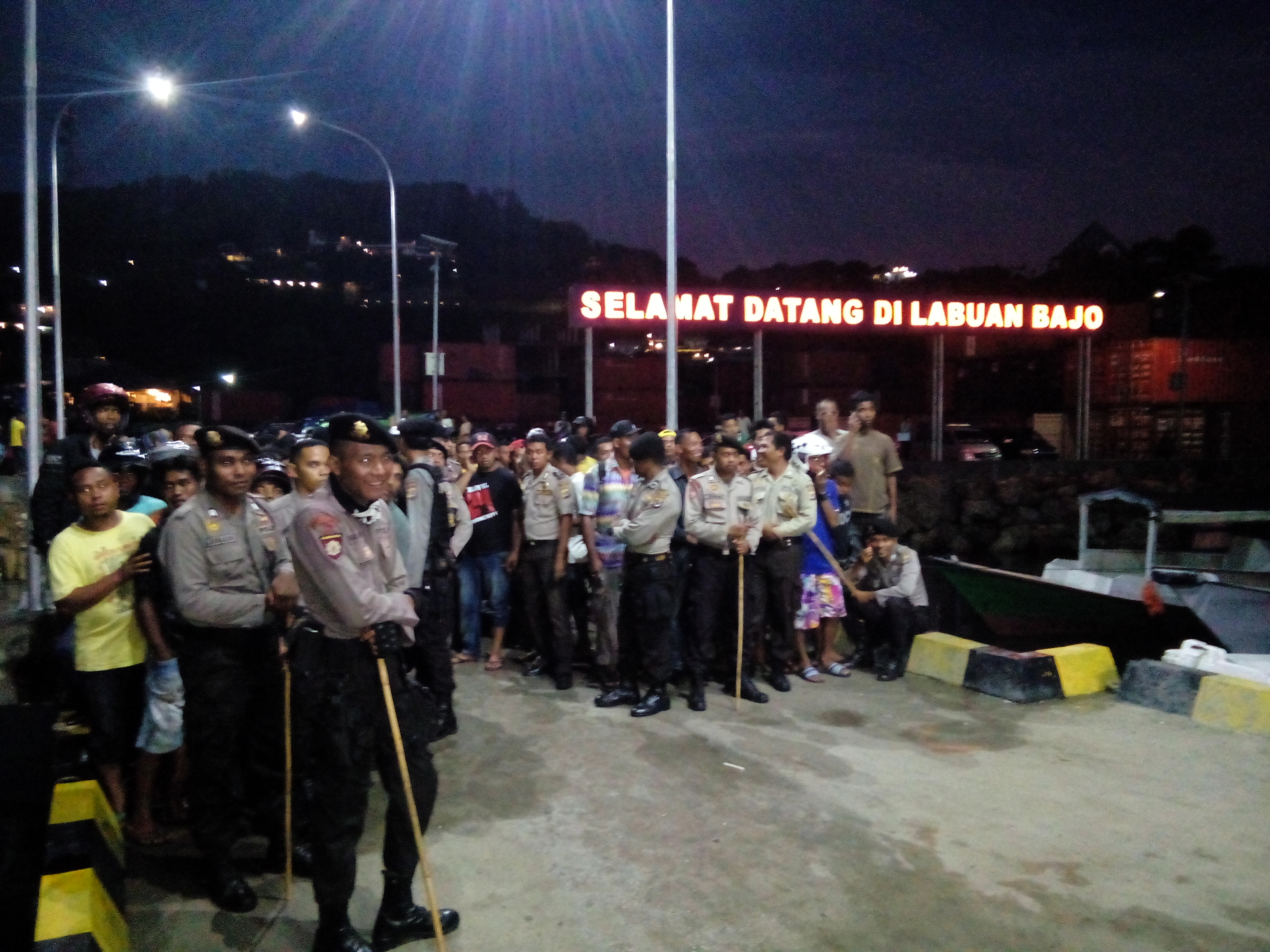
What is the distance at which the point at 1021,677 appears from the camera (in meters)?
6.67

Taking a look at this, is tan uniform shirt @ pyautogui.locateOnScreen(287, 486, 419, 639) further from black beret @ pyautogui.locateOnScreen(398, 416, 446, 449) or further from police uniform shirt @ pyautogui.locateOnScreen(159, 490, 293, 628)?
black beret @ pyautogui.locateOnScreen(398, 416, 446, 449)

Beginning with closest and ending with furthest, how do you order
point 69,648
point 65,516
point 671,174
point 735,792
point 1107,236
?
point 69,648 → point 735,792 → point 65,516 → point 671,174 → point 1107,236

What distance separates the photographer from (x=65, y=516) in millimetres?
5363

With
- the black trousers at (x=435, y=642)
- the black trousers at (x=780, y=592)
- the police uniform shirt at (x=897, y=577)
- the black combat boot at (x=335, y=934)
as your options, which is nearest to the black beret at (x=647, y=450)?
the black trousers at (x=780, y=592)

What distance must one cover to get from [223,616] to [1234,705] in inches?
236

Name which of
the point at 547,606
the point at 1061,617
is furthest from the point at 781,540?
the point at 1061,617

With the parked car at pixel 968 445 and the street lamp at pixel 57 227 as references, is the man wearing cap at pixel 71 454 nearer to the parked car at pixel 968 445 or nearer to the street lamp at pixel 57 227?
the street lamp at pixel 57 227

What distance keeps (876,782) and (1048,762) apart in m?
1.14

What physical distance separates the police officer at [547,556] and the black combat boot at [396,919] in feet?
11.1

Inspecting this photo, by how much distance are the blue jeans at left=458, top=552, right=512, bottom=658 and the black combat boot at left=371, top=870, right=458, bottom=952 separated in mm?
4017

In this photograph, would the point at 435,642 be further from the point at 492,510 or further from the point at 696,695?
the point at 492,510

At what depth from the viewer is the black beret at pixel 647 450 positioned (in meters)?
6.27

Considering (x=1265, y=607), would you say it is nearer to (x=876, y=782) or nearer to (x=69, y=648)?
(x=876, y=782)

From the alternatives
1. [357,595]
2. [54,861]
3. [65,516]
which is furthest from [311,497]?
[65,516]
